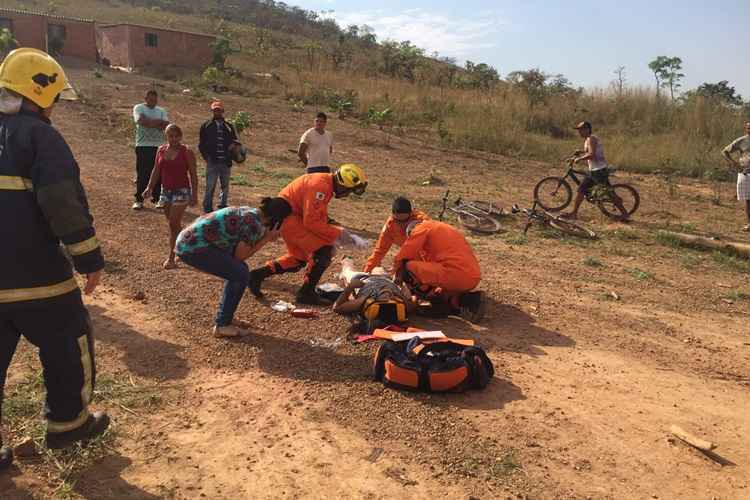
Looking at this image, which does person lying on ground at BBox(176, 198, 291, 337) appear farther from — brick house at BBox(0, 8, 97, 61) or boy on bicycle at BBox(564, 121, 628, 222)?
brick house at BBox(0, 8, 97, 61)

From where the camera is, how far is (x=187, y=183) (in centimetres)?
650

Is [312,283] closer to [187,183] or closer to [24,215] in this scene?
[187,183]

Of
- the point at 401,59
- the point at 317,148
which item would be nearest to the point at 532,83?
the point at 401,59

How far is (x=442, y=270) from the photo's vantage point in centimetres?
543

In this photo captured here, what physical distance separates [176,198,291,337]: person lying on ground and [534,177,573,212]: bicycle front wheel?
23.2 ft

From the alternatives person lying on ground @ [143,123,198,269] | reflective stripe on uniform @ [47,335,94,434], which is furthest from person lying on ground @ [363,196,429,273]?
reflective stripe on uniform @ [47,335,94,434]

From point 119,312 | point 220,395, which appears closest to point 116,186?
point 119,312

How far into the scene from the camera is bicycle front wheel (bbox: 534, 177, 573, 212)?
1095cm

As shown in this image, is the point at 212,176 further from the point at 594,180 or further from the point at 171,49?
the point at 171,49

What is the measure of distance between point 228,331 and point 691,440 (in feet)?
11.0

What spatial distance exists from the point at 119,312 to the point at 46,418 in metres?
2.35

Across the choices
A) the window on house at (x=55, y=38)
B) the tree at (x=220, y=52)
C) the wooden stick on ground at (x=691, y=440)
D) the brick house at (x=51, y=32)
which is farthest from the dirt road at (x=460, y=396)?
the brick house at (x=51, y=32)

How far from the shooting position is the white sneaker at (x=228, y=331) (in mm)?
4742

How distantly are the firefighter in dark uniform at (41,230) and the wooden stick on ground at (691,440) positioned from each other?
3.48 m
